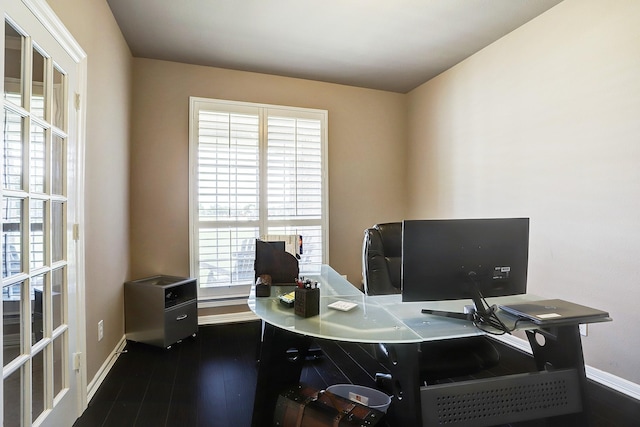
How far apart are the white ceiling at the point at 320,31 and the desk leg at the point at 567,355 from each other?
2.32 m

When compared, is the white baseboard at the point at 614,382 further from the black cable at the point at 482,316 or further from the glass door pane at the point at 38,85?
the glass door pane at the point at 38,85

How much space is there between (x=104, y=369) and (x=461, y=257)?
8.50ft

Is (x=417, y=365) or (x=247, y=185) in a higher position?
(x=247, y=185)

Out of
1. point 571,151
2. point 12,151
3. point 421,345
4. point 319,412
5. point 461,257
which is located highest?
point 571,151

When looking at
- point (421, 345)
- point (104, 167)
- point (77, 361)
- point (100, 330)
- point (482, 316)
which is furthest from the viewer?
point (104, 167)

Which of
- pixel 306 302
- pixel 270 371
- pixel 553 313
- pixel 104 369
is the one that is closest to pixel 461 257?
pixel 553 313

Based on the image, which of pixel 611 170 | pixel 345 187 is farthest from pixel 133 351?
pixel 611 170

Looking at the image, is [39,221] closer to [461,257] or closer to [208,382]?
Result: [208,382]

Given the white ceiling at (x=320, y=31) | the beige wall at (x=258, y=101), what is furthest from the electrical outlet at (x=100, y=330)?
the white ceiling at (x=320, y=31)

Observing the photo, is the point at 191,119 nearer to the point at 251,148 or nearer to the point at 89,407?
the point at 251,148

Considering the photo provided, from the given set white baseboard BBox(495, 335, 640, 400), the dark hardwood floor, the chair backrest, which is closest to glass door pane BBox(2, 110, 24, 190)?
the dark hardwood floor

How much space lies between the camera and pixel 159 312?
8.88ft

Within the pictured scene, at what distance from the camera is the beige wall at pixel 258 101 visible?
126 inches

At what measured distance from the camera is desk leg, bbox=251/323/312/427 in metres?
1.63
